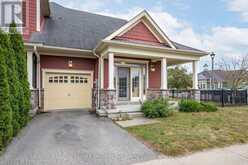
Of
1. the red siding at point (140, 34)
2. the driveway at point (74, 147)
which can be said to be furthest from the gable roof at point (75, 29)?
the driveway at point (74, 147)

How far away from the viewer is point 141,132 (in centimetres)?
597

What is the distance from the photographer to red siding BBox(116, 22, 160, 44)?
10119 millimetres

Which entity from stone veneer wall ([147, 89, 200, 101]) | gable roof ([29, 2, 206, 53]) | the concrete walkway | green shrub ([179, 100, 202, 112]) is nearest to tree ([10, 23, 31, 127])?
gable roof ([29, 2, 206, 53])

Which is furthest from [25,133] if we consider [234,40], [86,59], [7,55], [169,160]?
[234,40]

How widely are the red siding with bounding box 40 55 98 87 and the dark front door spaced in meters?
1.48

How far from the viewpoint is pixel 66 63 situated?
10398 millimetres

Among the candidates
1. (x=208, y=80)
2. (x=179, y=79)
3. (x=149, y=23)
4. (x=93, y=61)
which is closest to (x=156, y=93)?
(x=149, y=23)

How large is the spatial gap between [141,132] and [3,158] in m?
3.78

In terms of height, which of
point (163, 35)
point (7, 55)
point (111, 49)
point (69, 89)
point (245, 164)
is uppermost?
point (163, 35)

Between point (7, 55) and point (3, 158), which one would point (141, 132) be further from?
point (7, 55)

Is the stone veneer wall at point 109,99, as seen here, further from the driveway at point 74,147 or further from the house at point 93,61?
the driveway at point 74,147

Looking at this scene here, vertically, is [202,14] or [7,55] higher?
[202,14]

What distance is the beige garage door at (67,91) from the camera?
33.5ft

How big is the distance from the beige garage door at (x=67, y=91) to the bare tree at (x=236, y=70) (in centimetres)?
1717
